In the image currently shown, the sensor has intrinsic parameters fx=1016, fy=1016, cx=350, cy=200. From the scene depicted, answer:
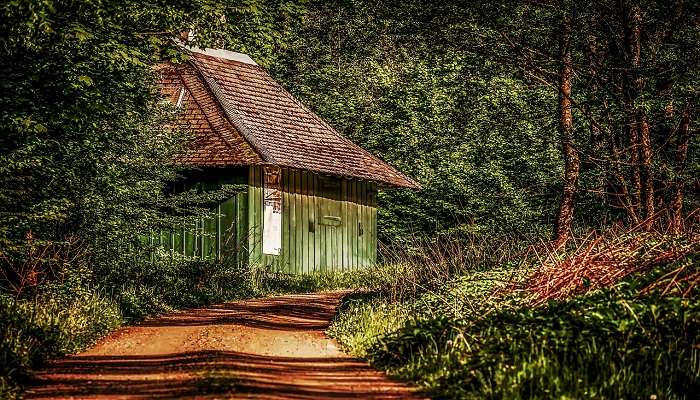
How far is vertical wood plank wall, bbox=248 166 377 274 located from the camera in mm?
26125

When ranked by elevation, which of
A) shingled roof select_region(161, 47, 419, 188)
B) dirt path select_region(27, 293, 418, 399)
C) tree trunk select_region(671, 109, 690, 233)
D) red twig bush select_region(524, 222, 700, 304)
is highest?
shingled roof select_region(161, 47, 419, 188)

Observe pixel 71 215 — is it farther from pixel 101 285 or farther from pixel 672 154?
pixel 672 154

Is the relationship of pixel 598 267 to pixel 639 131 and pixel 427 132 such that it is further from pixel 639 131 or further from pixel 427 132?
pixel 427 132

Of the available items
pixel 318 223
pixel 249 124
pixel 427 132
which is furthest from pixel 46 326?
pixel 427 132

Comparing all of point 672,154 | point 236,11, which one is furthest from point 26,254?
point 672,154

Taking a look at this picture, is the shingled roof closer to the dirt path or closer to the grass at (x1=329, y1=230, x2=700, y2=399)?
the dirt path

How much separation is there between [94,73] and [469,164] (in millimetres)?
19891

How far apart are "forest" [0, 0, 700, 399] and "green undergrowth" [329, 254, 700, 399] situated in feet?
0.09

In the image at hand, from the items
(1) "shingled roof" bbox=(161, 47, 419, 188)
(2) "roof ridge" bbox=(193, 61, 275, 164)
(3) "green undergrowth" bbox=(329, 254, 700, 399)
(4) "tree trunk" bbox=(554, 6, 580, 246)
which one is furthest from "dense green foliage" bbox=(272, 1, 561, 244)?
(3) "green undergrowth" bbox=(329, 254, 700, 399)

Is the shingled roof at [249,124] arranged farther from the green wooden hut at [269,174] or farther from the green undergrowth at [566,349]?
the green undergrowth at [566,349]

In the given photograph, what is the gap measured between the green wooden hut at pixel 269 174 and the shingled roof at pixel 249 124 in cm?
3

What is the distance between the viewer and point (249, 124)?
2648cm

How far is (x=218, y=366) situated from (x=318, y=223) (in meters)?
18.5

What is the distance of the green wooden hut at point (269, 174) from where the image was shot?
25656 mm
